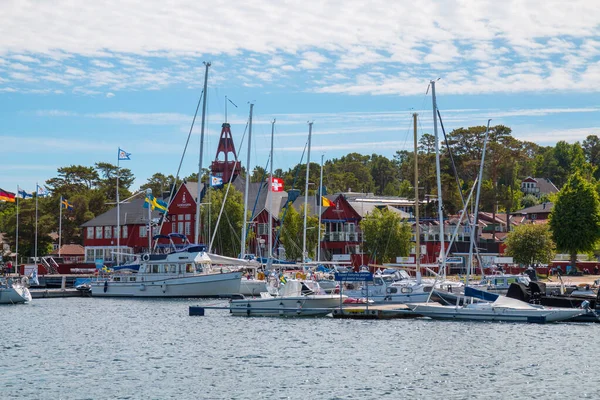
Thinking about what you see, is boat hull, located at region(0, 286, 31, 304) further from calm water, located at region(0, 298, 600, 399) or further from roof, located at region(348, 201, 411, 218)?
roof, located at region(348, 201, 411, 218)

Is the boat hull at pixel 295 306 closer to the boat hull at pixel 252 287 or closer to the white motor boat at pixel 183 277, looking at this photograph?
the white motor boat at pixel 183 277

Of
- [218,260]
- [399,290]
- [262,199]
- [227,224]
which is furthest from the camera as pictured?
[262,199]

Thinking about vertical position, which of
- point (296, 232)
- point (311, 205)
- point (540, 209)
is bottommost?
point (296, 232)

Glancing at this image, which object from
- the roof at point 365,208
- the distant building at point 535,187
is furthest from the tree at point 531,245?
the distant building at point 535,187

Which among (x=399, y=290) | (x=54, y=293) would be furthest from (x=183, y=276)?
(x=399, y=290)

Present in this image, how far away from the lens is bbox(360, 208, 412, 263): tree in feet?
326

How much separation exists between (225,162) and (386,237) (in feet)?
114

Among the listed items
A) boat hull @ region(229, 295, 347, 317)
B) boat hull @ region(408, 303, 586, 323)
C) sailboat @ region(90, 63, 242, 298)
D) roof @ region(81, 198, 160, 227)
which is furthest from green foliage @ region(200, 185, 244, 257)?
boat hull @ region(408, 303, 586, 323)

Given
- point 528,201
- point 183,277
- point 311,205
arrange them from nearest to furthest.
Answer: point 183,277 < point 311,205 < point 528,201

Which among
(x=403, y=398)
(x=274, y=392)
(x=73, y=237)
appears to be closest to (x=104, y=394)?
(x=274, y=392)

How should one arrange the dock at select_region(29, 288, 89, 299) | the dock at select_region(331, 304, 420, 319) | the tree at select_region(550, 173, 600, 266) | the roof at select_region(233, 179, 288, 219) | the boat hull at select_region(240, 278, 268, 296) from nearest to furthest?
the dock at select_region(331, 304, 420, 319) < the boat hull at select_region(240, 278, 268, 296) < the dock at select_region(29, 288, 89, 299) < the tree at select_region(550, 173, 600, 266) < the roof at select_region(233, 179, 288, 219)

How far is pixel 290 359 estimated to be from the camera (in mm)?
39094

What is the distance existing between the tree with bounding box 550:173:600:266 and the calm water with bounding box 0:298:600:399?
1886 inches

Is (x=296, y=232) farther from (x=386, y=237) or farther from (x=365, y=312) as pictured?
(x=365, y=312)
